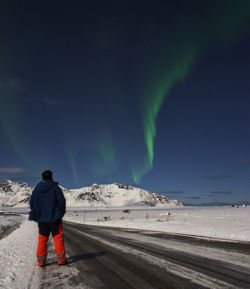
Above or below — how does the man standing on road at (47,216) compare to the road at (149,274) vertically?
above

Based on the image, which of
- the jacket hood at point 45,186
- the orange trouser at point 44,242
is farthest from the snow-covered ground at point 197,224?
the jacket hood at point 45,186

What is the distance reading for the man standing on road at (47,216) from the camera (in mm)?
5004

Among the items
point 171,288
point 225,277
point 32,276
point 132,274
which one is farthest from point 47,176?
point 225,277

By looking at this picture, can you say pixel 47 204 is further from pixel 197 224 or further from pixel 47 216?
pixel 197 224

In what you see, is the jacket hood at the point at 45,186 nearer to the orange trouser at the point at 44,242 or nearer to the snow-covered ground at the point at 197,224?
the orange trouser at the point at 44,242

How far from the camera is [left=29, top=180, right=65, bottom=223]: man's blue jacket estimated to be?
4999mm

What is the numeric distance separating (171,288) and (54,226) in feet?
8.92

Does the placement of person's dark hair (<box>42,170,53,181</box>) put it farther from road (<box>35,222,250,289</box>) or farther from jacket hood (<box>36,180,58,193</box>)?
road (<box>35,222,250,289</box>)

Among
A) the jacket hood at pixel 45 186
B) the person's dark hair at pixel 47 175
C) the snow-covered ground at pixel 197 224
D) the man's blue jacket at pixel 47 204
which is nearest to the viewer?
the man's blue jacket at pixel 47 204

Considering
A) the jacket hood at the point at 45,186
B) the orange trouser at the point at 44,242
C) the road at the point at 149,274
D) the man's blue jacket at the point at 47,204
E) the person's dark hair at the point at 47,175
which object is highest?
the person's dark hair at the point at 47,175

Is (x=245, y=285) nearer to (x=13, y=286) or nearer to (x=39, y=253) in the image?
(x=13, y=286)

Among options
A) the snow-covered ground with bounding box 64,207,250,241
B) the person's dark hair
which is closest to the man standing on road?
the person's dark hair

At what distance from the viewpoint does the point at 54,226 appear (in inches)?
199

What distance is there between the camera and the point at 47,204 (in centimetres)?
507
